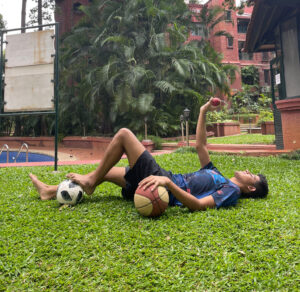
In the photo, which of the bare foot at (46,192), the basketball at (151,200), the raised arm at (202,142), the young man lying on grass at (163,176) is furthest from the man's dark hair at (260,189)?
the bare foot at (46,192)

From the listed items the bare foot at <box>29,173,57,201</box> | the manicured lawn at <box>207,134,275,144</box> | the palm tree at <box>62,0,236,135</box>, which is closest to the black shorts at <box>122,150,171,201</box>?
the bare foot at <box>29,173,57,201</box>

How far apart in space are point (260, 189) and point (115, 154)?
1838mm

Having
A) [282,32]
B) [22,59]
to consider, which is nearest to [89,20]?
[282,32]

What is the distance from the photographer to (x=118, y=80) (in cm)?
1427

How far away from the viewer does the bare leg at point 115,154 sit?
3.04 metres

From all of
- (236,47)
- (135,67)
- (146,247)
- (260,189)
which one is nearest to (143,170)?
(146,247)

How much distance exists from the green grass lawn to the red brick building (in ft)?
88.7

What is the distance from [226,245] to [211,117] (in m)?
17.0

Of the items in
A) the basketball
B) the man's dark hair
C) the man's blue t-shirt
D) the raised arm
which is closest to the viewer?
the basketball

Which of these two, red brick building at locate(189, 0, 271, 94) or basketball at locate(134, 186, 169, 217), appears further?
red brick building at locate(189, 0, 271, 94)

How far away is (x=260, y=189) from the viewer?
137 inches

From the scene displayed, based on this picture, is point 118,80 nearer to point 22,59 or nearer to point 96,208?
point 22,59

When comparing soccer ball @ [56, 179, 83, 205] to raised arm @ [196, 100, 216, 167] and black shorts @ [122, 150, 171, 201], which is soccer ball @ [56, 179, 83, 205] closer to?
black shorts @ [122, 150, 171, 201]

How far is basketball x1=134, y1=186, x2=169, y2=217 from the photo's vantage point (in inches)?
107
